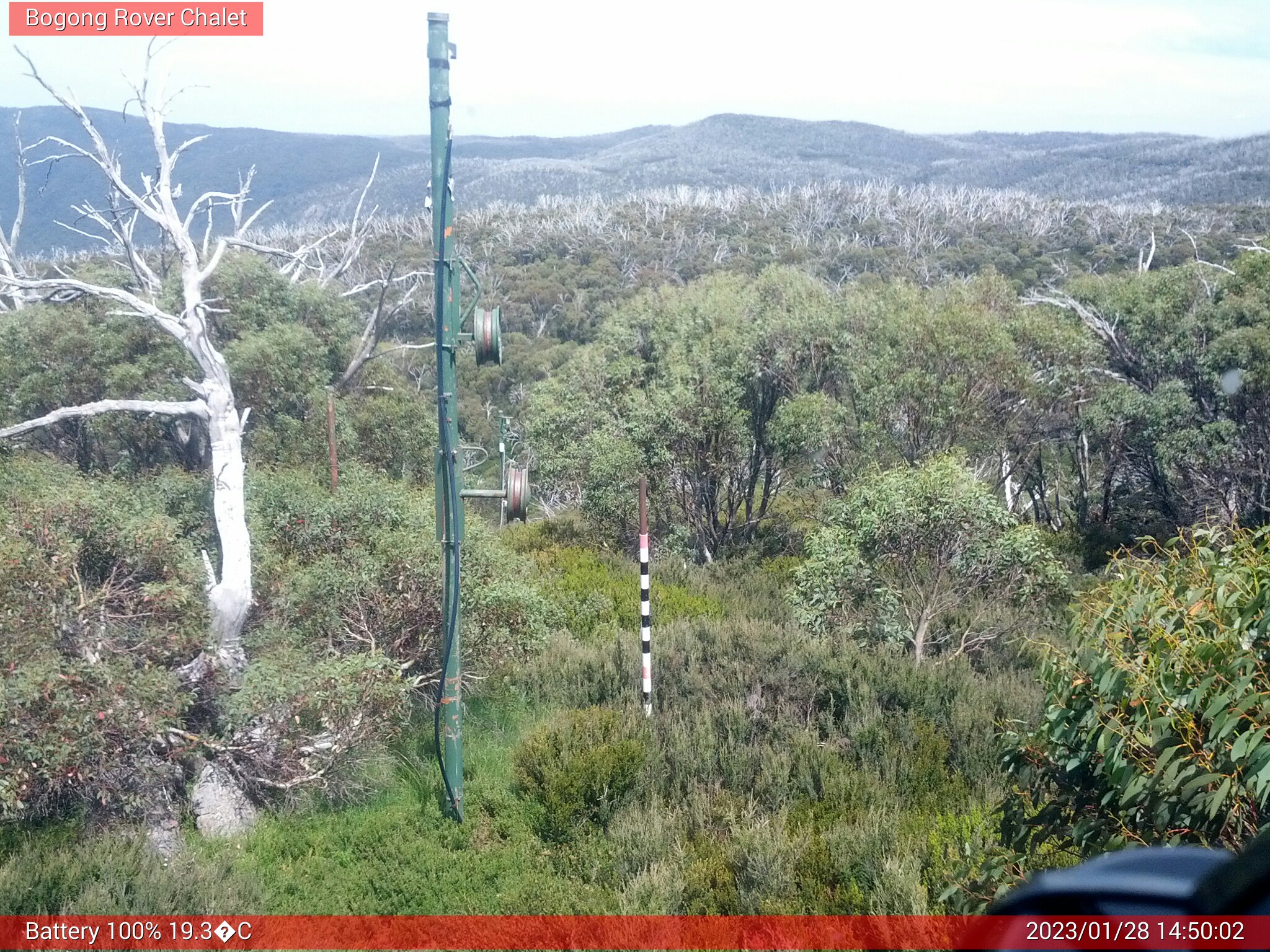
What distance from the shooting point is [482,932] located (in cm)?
563

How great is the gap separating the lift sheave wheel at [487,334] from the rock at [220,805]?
3.60m

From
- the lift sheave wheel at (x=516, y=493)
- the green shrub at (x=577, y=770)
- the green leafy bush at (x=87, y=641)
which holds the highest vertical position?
the lift sheave wheel at (x=516, y=493)

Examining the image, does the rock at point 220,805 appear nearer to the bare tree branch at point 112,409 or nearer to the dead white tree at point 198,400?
the dead white tree at point 198,400

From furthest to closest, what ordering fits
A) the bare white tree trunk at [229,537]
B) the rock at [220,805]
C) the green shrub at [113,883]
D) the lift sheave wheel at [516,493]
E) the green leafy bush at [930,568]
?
the green leafy bush at [930,568] → the bare white tree trunk at [229,537] → the rock at [220,805] → the lift sheave wheel at [516,493] → the green shrub at [113,883]

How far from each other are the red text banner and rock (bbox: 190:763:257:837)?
1.48m

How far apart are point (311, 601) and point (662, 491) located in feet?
30.3

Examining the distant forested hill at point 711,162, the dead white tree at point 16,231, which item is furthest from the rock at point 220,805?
the distant forested hill at point 711,162

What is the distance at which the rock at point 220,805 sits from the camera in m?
7.07

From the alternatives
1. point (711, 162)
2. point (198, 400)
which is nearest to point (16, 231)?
point (198, 400)

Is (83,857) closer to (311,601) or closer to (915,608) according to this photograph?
(311,601)

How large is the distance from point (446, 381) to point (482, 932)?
3319 millimetres

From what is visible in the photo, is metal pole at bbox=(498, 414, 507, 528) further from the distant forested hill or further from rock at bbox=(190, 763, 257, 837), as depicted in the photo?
the distant forested hill

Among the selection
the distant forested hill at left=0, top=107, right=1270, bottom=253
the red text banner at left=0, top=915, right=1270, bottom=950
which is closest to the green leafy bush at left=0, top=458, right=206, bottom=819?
the red text banner at left=0, top=915, right=1270, bottom=950

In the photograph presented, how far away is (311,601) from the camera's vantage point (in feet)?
29.3
